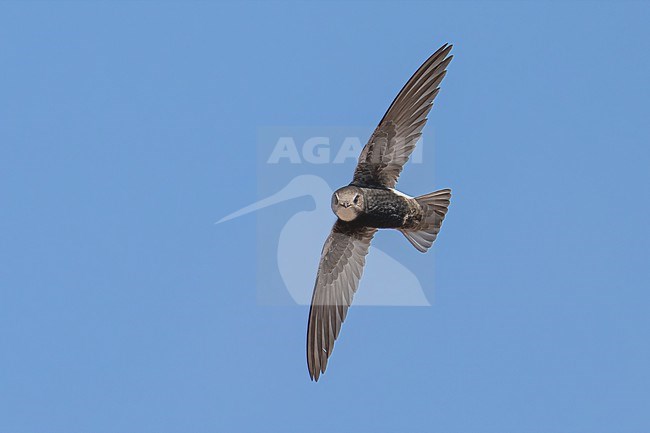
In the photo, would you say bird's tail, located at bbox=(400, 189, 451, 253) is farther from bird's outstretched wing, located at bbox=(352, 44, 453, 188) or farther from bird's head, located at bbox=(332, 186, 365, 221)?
bird's head, located at bbox=(332, 186, 365, 221)

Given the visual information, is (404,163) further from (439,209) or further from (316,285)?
(316,285)

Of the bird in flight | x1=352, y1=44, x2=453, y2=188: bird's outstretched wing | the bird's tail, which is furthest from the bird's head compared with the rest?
the bird's tail

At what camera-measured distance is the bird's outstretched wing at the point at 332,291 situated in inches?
393

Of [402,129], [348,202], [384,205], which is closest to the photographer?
[348,202]

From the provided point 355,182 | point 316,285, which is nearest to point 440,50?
point 355,182

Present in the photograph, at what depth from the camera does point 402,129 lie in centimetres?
967

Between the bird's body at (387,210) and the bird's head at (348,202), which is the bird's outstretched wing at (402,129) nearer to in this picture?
the bird's body at (387,210)

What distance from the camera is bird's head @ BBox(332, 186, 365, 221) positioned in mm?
9227

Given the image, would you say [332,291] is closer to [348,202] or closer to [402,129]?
[348,202]

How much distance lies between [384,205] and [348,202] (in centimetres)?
33

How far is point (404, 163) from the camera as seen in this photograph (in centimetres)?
971

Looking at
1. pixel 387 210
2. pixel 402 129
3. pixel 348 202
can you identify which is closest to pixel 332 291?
pixel 387 210

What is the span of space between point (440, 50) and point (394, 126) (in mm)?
625

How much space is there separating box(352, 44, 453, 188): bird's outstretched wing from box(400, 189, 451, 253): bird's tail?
0.29m
